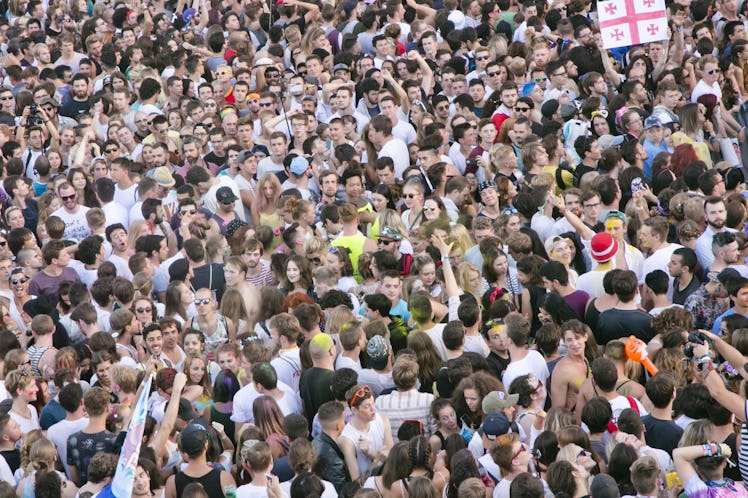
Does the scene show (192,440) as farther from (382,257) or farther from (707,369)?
(707,369)

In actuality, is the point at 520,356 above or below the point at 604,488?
below

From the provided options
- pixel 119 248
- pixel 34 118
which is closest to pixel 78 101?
pixel 34 118

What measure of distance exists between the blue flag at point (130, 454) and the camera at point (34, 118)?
28.3ft

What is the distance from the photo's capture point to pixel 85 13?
20.5 meters

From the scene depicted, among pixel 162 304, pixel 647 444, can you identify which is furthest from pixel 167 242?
pixel 647 444

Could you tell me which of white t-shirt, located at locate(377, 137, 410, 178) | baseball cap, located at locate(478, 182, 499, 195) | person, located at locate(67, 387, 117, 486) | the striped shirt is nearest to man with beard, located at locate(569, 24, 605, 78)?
white t-shirt, located at locate(377, 137, 410, 178)

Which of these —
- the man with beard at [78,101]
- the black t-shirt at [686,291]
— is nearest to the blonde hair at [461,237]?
the black t-shirt at [686,291]

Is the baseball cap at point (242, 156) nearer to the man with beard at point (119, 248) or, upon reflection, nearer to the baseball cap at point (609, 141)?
the man with beard at point (119, 248)

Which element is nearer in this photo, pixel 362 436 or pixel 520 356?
pixel 362 436

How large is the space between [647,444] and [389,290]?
281 centimetres

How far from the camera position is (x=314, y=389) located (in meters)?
9.23

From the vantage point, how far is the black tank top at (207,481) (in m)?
8.23

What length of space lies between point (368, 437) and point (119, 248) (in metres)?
4.29

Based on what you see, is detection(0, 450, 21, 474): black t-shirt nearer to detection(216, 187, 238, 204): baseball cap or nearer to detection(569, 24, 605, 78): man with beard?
detection(216, 187, 238, 204): baseball cap
